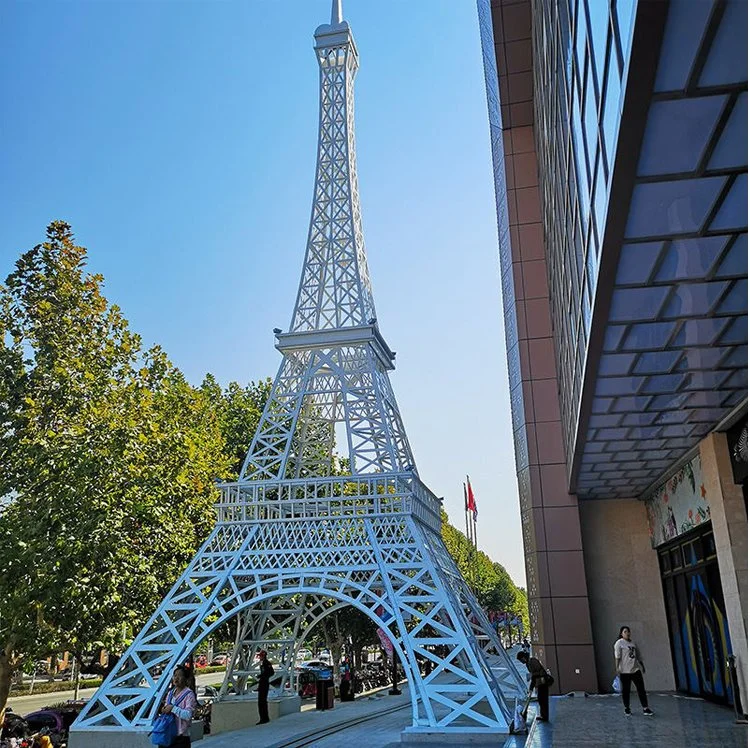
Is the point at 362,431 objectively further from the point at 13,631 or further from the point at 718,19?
the point at 718,19

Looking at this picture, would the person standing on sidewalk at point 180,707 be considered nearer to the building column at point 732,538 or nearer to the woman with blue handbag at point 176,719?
the woman with blue handbag at point 176,719

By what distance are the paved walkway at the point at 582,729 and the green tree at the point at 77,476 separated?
4.87 m

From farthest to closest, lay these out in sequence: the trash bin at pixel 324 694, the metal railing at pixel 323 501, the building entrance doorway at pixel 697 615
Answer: the trash bin at pixel 324 694
the metal railing at pixel 323 501
the building entrance doorway at pixel 697 615

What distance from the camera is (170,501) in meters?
21.8

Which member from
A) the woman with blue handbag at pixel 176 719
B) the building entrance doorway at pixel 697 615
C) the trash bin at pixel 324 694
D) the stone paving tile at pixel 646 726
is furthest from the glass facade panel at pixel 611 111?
the trash bin at pixel 324 694

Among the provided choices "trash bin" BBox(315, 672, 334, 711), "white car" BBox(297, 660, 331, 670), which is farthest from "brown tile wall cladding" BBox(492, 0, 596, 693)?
"white car" BBox(297, 660, 331, 670)

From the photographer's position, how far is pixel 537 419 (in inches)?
847

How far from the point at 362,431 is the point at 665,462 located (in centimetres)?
1041

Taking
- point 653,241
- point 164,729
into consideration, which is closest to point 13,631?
point 164,729

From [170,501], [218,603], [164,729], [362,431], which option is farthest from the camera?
[362,431]

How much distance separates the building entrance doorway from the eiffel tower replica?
4498 millimetres

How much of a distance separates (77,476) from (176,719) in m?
10.0

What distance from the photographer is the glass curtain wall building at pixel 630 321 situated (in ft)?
14.8

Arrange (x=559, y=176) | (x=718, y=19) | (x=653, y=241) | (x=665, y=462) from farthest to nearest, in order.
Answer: (x=665, y=462) < (x=559, y=176) < (x=653, y=241) < (x=718, y=19)
